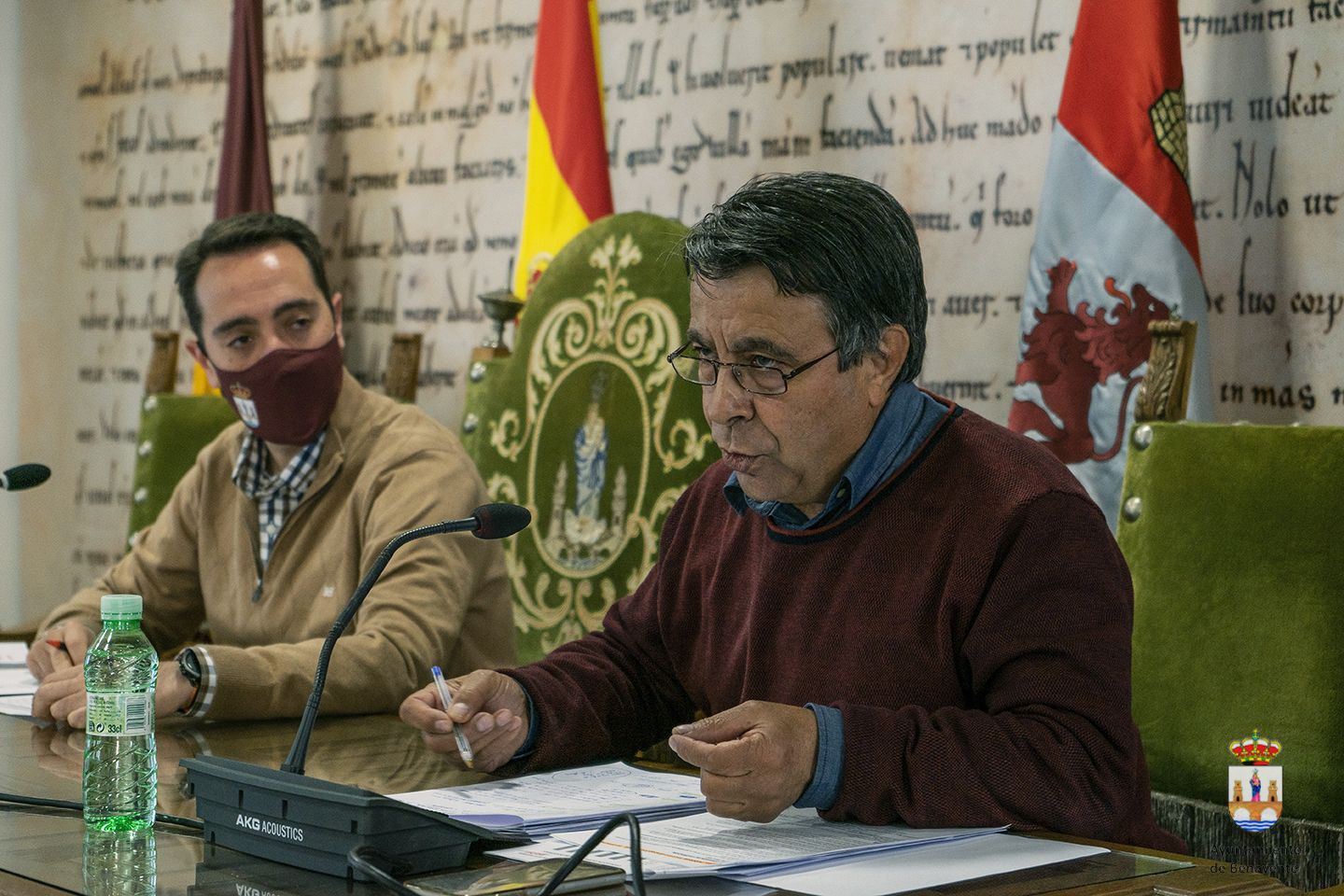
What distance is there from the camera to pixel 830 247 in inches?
68.4

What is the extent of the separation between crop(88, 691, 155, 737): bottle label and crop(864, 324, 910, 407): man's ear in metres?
0.83

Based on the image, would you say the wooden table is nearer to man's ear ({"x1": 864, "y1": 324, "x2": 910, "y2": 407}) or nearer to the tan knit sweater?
the tan knit sweater

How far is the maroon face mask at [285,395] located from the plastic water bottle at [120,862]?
1.23 metres

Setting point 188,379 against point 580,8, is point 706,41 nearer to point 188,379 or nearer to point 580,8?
point 580,8

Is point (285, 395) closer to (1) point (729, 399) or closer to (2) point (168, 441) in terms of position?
(1) point (729, 399)

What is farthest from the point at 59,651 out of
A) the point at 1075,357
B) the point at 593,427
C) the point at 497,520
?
the point at 1075,357

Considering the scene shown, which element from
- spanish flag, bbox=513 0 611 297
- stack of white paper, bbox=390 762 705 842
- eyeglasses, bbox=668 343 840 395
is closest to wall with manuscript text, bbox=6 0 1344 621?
spanish flag, bbox=513 0 611 297

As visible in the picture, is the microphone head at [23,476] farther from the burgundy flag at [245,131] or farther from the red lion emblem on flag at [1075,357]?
the burgundy flag at [245,131]

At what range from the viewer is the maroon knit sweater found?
61.9 inches

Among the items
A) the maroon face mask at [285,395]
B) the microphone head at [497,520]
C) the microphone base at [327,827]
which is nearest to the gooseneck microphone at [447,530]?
the microphone head at [497,520]

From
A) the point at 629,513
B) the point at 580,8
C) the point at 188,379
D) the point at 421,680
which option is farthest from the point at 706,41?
the point at 188,379

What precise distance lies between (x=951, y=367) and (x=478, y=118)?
169 cm

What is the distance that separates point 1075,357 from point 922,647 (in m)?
1.15

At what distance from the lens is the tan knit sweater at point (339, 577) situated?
2309mm
